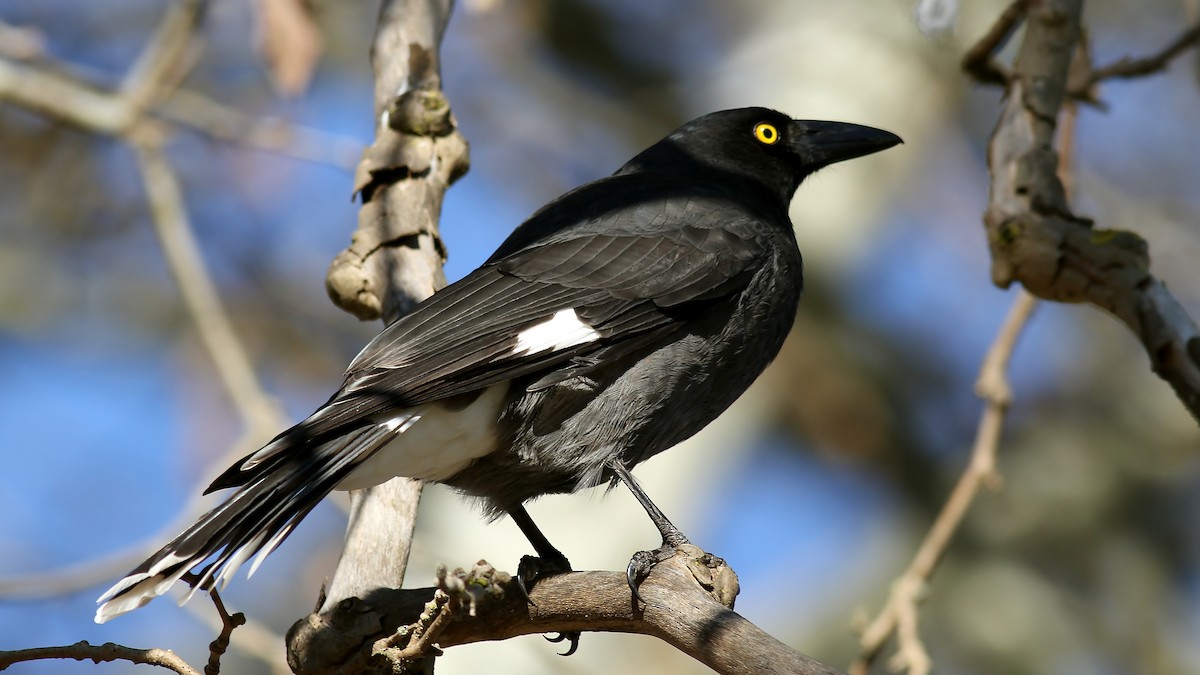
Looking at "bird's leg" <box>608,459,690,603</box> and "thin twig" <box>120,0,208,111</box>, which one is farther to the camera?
"thin twig" <box>120,0,208,111</box>

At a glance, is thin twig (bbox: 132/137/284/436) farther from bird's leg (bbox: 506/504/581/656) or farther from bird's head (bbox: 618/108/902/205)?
bird's head (bbox: 618/108/902/205)

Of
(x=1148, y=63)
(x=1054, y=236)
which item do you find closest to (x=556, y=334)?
(x=1054, y=236)

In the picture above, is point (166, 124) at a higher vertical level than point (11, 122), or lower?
lower

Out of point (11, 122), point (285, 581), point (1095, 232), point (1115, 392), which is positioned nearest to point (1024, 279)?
point (1095, 232)

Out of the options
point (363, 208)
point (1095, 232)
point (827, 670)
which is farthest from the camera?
point (363, 208)

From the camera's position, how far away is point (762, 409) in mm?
7504

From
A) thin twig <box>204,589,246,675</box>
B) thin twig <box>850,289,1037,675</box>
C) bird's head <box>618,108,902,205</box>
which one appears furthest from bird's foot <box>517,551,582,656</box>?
bird's head <box>618,108,902,205</box>

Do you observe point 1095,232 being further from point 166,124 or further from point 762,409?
point 762,409

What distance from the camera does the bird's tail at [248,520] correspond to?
97.0 inches

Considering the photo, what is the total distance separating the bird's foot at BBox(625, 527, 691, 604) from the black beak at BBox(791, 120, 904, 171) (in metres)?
1.89

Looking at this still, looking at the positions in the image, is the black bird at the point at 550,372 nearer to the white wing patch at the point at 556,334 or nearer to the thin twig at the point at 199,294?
the white wing patch at the point at 556,334

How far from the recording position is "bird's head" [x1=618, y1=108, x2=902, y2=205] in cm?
437

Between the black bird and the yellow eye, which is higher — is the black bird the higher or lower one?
the lower one

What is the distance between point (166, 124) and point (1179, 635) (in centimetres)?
580
